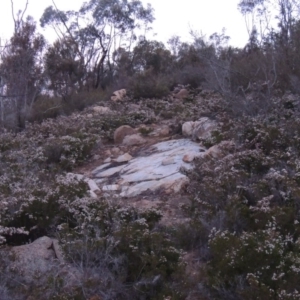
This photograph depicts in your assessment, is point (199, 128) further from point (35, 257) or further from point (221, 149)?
point (35, 257)

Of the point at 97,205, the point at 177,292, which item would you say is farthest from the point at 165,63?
the point at 177,292

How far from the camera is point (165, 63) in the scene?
25.2 metres

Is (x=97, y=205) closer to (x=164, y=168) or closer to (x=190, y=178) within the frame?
(x=190, y=178)

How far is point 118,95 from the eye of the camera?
17375 mm

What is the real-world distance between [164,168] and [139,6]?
2264 centimetres

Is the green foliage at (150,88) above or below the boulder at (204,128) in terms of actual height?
above

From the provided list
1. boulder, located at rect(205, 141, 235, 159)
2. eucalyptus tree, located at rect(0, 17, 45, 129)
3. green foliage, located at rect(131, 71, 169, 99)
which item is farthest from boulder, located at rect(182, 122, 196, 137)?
green foliage, located at rect(131, 71, 169, 99)

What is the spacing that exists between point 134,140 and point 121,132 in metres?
0.75

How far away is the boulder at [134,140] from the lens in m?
10.6

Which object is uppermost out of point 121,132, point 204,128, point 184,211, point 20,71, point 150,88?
point 20,71

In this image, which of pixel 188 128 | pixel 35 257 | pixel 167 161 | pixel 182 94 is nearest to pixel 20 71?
pixel 182 94

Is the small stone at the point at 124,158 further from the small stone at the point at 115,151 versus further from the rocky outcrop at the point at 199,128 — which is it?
the rocky outcrop at the point at 199,128

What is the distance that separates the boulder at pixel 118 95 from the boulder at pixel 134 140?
6.07m

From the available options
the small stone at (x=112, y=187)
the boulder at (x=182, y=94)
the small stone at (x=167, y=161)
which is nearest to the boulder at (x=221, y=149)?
the small stone at (x=167, y=161)
